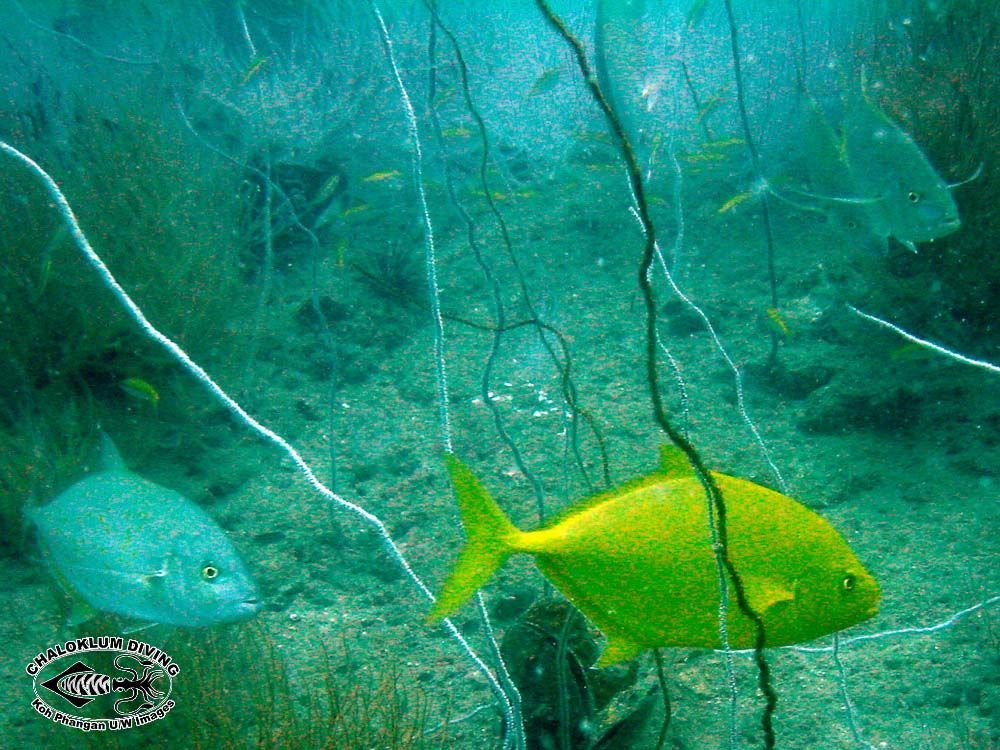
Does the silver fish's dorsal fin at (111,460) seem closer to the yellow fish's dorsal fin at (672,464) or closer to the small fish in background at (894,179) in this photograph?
the yellow fish's dorsal fin at (672,464)

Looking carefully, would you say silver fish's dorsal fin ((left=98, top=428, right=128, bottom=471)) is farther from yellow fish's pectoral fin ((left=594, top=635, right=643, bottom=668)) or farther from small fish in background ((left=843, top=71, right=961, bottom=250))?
small fish in background ((left=843, top=71, right=961, bottom=250))

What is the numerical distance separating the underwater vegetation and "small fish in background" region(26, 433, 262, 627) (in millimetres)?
12

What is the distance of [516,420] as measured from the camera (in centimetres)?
453

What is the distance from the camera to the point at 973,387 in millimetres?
3869

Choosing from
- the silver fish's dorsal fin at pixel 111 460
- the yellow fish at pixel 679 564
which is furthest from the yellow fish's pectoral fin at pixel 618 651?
the silver fish's dorsal fin at pixel 111 460

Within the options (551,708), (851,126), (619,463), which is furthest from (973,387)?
(551,708)

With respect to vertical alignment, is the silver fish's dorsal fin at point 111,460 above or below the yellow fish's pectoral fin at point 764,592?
above

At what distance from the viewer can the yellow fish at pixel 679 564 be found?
1297mm

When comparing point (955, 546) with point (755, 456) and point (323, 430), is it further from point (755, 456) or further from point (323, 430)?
point (323, 430)

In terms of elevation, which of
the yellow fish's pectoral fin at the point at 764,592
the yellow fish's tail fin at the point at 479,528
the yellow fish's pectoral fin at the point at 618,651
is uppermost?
the yellow fish's tail fin at the point at 479,528

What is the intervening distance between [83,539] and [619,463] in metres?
2.84

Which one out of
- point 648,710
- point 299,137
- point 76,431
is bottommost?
point 648,710

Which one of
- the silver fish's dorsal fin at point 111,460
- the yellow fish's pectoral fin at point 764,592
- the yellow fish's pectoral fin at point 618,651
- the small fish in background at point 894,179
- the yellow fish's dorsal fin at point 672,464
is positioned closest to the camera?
the yellow fish's pectoral fin at point 764,592

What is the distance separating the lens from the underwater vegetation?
141cm
